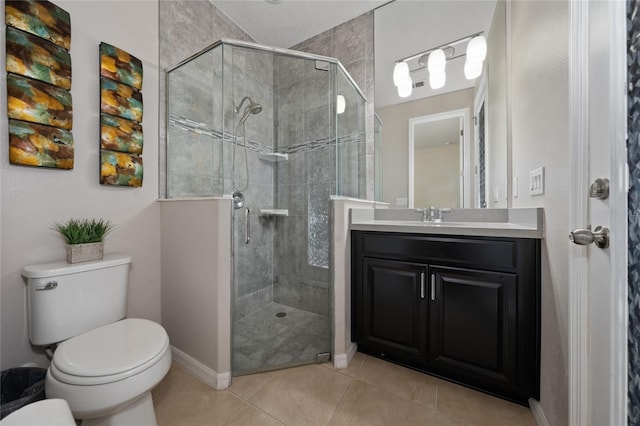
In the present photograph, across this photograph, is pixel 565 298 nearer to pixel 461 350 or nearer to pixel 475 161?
pixel 461 350

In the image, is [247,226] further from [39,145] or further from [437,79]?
[437,79]

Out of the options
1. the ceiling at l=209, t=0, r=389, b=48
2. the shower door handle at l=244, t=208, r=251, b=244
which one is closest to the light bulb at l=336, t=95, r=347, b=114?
the ceiling at l=209, t=0, r=389, b=48

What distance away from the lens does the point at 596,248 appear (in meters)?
0.70

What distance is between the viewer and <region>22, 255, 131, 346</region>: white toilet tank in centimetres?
105

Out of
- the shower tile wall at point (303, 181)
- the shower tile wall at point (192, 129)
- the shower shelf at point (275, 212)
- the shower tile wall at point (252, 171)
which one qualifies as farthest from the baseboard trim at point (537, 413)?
the shower tile wall at point (192, 129)

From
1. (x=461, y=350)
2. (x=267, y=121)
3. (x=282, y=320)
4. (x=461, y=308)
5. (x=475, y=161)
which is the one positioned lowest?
(x=282, y=320)

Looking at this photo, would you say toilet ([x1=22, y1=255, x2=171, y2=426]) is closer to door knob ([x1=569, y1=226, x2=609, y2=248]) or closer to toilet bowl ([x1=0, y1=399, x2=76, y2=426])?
toilet bowl ([x1=0, y1=399, x2=76, y2=426])

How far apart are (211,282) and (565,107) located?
1.80m

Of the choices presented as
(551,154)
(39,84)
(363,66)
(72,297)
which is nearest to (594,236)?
(551,154)

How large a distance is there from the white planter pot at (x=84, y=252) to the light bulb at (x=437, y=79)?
239cm

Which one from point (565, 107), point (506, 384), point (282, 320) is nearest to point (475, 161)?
point (565, 107)

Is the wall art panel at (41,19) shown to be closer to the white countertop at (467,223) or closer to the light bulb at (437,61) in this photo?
the white countertop at (467,223)

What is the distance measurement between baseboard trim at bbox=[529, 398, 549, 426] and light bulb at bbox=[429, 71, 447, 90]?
1953 millimetres

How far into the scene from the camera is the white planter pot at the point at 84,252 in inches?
46.5
